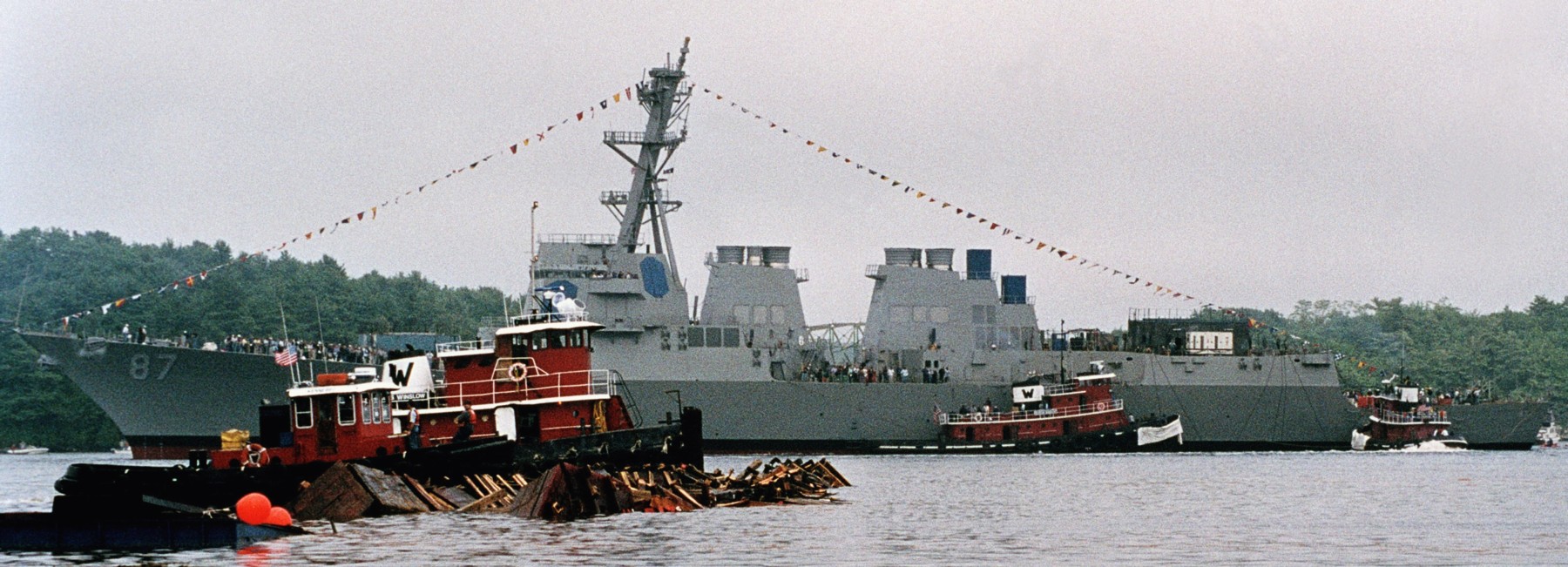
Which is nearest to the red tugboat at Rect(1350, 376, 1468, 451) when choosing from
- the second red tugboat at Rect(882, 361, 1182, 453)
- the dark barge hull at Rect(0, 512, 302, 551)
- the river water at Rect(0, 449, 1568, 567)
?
the second red tugboat at Rect(882, 361, 1182, 453)

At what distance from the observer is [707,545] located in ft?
101

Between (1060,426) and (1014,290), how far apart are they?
32.5 ft

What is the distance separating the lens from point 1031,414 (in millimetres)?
76500

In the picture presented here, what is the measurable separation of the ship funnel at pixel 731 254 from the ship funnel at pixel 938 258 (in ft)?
25.3

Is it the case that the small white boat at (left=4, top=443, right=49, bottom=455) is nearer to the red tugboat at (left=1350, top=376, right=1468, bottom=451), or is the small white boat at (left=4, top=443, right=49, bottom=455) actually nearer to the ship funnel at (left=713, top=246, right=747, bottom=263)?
the ship funnel at (left=713, top=246, right=747, bottom=263)

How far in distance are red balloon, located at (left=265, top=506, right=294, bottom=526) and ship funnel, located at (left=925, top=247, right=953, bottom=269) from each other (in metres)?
50.7

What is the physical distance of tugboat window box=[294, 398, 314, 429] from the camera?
134 feet

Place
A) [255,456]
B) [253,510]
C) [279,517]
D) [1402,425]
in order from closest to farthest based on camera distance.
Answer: [253,510], [279,517], [255,456], [1402,425]

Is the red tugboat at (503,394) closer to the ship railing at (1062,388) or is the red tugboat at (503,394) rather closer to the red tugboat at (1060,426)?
the red tugboat at (1060,426)

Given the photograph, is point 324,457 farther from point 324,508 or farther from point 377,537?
point 377,537

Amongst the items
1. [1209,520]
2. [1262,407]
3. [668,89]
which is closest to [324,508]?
[1209,520]

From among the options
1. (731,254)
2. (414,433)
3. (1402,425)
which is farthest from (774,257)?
(414,433)

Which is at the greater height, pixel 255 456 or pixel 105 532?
pixel 255 456

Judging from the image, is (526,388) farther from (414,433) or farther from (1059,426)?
(1059,426)
